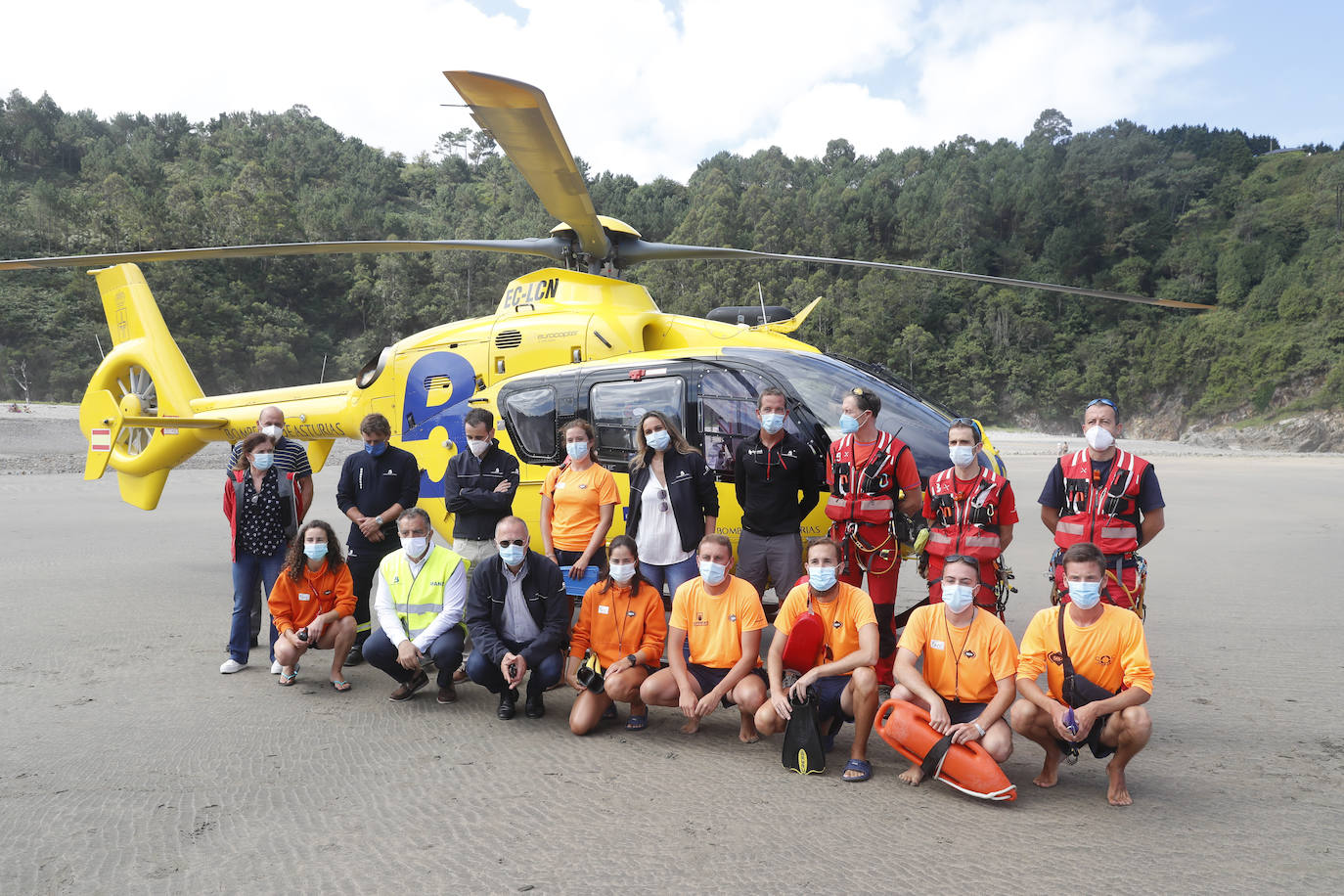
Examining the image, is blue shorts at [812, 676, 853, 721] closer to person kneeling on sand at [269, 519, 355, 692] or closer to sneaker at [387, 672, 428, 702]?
sneaker at [387, 672, 428, 702]

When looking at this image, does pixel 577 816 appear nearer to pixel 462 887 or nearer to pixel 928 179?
pixel 462 887

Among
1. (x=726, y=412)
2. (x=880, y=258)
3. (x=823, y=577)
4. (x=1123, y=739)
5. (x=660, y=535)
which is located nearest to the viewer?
(x=1123, y=739)

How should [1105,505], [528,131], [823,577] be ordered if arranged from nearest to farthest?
[823,577]
[1105,505]
[528,131]

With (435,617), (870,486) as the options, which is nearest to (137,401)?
(435,617)

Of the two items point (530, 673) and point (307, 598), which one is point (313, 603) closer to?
point (307, 598)

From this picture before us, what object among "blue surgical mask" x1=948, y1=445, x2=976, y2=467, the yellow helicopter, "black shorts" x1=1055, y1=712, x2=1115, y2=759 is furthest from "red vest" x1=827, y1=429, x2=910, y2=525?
"black shorts" x1=1055, y1=712, x2=1115, y2=759

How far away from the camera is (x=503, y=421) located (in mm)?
7199

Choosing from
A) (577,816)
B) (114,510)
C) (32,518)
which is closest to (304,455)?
(577,816)

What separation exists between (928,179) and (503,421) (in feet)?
297

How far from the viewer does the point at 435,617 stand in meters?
5.22

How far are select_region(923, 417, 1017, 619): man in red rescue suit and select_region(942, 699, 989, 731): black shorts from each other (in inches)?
26.0

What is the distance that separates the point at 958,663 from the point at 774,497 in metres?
1.61

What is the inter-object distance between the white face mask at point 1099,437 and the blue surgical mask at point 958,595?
1176 mm

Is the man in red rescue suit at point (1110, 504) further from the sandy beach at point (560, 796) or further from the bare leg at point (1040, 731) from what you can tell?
the sandy beach at point (560, 796)
